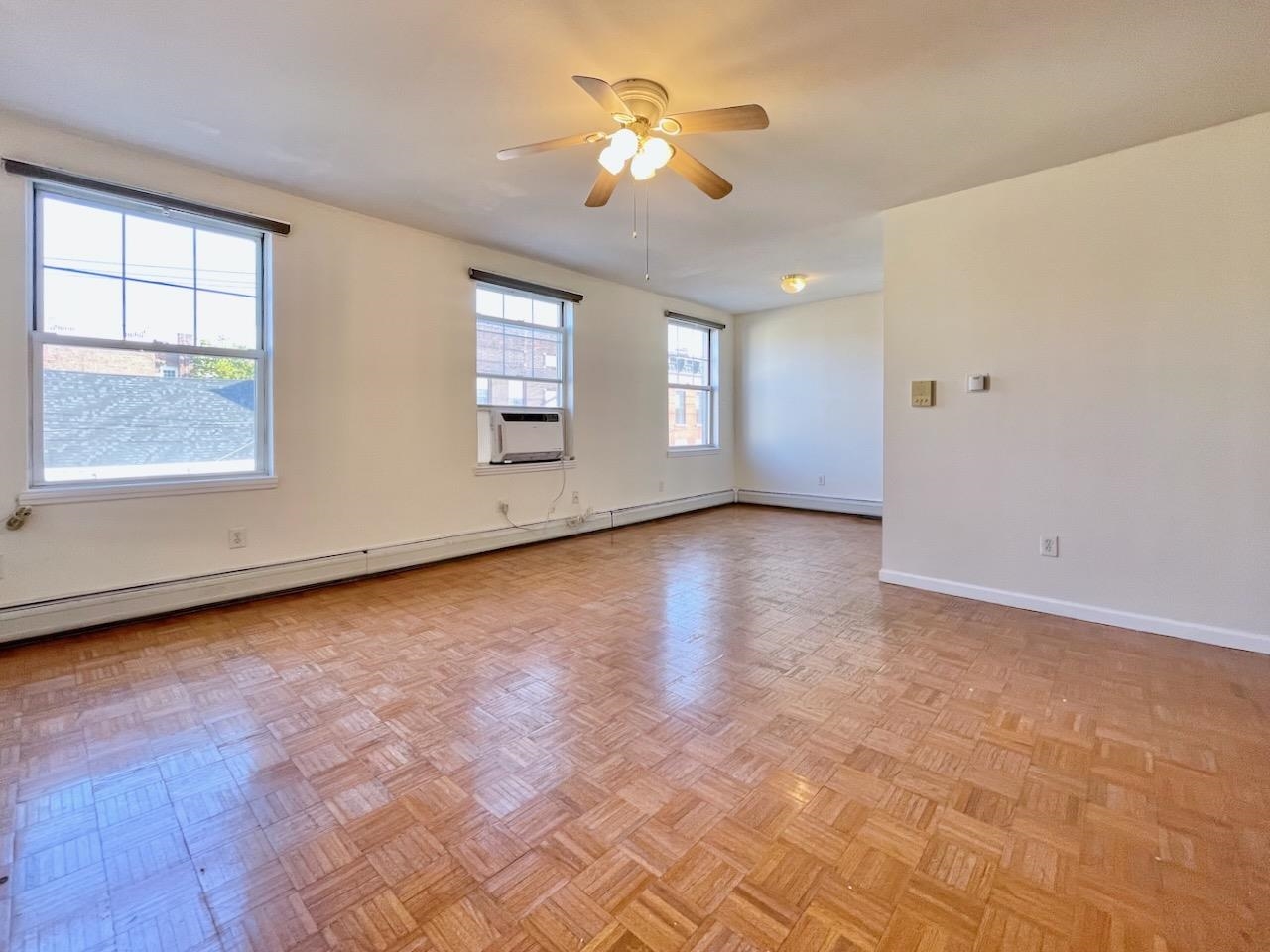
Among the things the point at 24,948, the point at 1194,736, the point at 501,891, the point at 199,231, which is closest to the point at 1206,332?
the point at 1194,736

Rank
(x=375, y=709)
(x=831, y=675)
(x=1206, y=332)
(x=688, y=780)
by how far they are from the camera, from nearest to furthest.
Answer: (x=688, y=780)
(x=375, y=709)
(x=831, y=675)
(x=1206, y=332)

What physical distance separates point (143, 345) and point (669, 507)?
466 centimetres

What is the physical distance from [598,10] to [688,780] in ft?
8.24

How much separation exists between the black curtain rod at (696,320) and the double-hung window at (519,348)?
1.55 m

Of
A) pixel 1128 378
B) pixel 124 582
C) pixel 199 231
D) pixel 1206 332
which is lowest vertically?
pixel 124 582

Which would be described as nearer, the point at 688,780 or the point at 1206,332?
the point at 688,780

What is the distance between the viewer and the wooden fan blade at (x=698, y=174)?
2.35 meters

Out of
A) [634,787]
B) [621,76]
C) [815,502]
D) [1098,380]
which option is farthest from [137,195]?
[815,502]

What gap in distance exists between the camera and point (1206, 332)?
2643mm

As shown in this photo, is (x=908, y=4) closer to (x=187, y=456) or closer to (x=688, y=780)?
(x=688, y=780)

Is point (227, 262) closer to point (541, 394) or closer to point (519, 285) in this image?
point (519, 285)

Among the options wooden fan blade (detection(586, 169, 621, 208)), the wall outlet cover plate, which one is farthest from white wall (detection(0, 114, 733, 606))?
the wall outlet cover plate

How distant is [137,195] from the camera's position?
113 inches

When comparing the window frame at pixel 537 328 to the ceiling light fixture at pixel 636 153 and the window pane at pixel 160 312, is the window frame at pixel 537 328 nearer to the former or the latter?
the window pane at pixel 160 312
